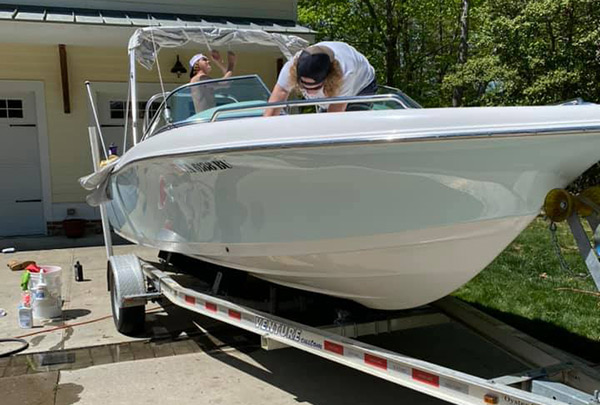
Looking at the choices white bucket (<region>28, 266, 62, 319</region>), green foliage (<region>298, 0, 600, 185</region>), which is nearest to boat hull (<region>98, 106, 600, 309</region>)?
white bucket (<region>28, 266, 62, 319</region>)

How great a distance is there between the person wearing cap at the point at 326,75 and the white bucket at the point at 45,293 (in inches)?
107

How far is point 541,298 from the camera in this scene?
5242mm

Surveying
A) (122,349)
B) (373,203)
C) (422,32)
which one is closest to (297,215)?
(373,203)

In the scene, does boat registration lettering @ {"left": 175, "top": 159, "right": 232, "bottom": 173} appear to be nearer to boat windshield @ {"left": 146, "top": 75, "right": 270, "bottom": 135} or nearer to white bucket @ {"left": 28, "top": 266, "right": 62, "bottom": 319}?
boat windshield @ {"left": 146, "top": 75, "right": 270, "bottom": 135}

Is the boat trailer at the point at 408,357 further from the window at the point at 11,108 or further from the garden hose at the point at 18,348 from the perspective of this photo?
the window at the point at 11,108

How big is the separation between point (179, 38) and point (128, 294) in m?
2.57

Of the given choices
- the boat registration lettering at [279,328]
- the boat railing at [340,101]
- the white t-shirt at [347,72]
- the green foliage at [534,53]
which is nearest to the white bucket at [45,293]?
the boat registration lettering at [279,328]

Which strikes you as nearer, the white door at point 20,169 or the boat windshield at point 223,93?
the boat windshield at point 223,93

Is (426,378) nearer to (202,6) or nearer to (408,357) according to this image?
(408,357)

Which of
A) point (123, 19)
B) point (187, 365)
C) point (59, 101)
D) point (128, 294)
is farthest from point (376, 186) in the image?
point (59, 101)

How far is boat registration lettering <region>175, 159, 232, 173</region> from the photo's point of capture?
308 centimetres

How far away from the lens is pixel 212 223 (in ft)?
11.3

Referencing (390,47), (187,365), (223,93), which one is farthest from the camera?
(390,47)

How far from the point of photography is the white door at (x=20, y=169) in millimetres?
9062
